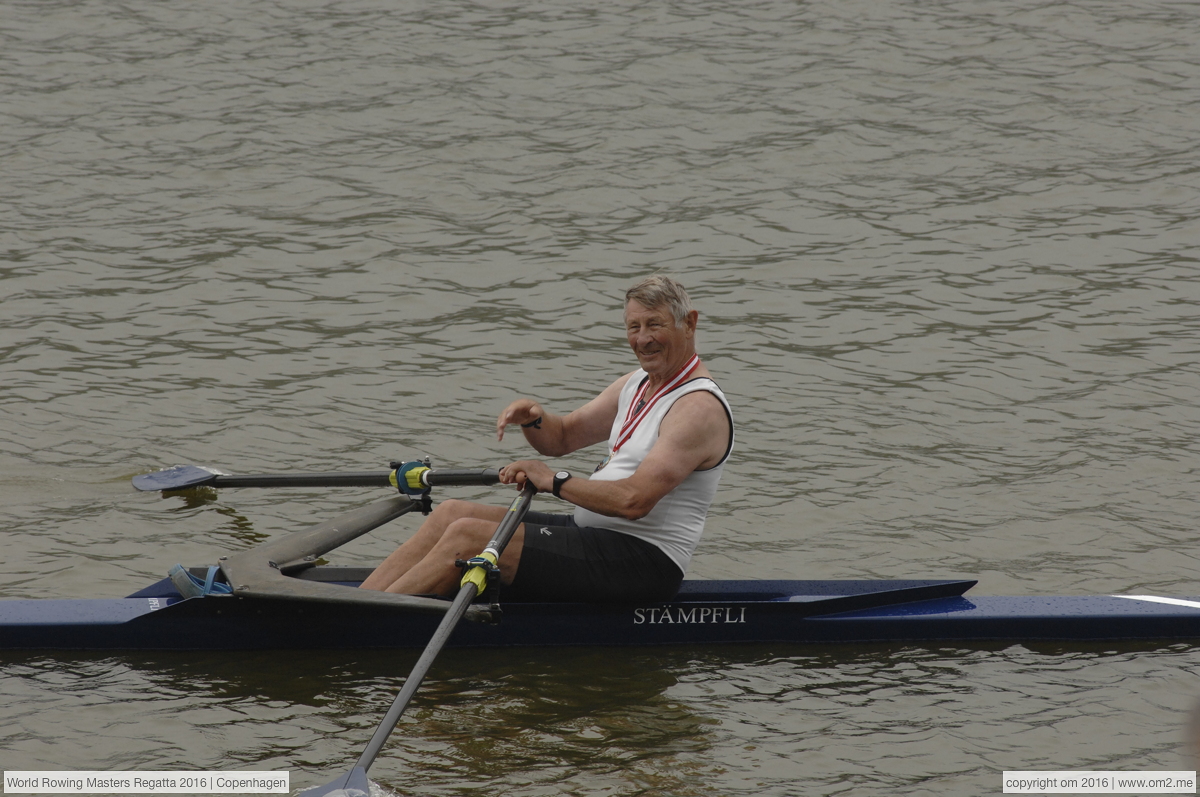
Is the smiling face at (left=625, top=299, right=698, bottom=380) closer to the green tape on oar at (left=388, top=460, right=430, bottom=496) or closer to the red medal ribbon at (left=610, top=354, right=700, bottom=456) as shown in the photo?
the red medal ribbon at (left=610, top=354, right=700, bottom=456)

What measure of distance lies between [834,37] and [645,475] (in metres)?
12.6

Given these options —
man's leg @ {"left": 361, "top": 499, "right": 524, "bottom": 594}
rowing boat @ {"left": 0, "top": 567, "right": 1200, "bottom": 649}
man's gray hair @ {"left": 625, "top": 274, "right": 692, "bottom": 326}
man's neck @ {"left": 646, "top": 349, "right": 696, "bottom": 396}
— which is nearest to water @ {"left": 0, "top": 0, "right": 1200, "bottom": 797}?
rowing boat @ {"left": 0, "top": 567, "right": 1200, "bottom": 649}

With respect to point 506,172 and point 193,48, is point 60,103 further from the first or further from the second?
Answer: point 506,172

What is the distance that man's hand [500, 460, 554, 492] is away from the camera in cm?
541

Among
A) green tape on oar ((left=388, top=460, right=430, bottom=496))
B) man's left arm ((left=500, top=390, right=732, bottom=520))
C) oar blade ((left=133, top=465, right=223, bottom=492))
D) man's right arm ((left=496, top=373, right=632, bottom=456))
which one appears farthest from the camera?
oar blade ((left=133, top=465, right=223, bottom=492))

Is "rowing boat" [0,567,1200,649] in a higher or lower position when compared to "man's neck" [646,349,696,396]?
lower

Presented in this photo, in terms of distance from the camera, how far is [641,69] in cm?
1564

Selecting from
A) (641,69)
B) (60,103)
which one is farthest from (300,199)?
(641,69)

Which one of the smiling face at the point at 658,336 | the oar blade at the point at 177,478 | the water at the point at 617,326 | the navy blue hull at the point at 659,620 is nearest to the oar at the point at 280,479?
the oar blade at the point at 177,478

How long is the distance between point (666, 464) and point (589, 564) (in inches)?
23.9

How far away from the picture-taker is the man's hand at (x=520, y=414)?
578 centimetres

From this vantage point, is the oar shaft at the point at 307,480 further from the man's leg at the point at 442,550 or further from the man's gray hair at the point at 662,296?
the man's gray hair at the point at 662,296

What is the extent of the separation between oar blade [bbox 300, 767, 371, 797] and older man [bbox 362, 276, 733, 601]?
104cm

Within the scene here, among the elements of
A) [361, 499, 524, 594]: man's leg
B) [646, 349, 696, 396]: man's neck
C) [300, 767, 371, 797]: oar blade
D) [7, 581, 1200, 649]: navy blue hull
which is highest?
[646, 349, 696, 396]: man's neck
